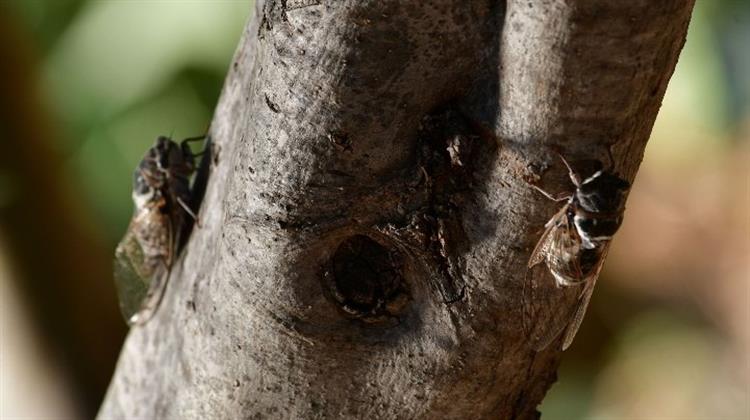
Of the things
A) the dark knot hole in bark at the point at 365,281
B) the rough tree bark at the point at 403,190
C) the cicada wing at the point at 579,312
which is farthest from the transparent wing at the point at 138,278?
the cicada wing at the point at 579,312

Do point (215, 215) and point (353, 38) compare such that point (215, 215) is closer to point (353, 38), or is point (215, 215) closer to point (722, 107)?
point (353, 38)

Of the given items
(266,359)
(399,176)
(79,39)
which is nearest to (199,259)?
(266,359)

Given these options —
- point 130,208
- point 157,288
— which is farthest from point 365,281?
point 130,208

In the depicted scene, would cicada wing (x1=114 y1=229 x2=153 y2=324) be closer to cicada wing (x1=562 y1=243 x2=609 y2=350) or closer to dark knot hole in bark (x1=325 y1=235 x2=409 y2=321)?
dark knot hole in bark (x1=325 y1=235 x2=409 y2=321)

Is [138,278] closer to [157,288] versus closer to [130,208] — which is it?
[157,288]

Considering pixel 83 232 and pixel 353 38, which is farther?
pixel 83 232
